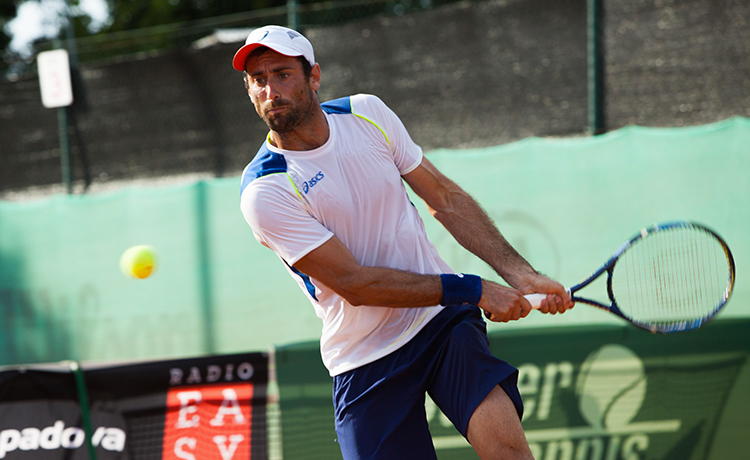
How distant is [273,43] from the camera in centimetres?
252

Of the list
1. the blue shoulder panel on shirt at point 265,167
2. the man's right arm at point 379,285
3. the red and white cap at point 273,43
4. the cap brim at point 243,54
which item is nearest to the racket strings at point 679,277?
the man's right arm at point 379,285

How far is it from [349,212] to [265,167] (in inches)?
13.9

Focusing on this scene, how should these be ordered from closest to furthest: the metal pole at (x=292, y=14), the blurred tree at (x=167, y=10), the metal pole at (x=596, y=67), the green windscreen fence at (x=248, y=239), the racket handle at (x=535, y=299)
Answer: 1. the racket handle at (x=535, y=299)
2. the green windscreen fence at (x=248, y=239)
3. the metal pole at (x=596, y=67)
4. the metal pole at (x=292, y=14)
5. the blurred tree at (x=167, y=10)

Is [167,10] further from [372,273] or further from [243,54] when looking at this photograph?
[372,273]

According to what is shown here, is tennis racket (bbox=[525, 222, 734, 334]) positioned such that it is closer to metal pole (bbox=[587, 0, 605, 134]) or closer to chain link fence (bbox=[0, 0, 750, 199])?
metal pole (bbox=[587, 0, 605, 134])

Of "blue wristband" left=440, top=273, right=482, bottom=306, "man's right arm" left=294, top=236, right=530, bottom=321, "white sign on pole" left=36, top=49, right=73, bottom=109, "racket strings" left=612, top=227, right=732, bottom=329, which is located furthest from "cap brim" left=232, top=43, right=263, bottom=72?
"white sign on pole" left=36, top=49, right=73, bottom=109

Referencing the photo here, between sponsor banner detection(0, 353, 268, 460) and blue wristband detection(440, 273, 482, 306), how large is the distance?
68.7 inches

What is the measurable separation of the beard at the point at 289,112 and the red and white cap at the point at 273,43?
0.14 m

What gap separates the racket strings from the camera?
353 cm

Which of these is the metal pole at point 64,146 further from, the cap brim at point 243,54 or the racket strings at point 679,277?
the racket strings at point 679,277

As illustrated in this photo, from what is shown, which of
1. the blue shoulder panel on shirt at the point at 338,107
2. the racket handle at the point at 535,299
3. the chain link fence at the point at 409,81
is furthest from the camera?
the chain link fence at the point at 409,81

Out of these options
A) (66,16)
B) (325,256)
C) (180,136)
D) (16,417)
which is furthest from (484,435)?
(66,16)

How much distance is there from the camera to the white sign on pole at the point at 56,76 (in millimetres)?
7430

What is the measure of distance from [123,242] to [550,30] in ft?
13.2
